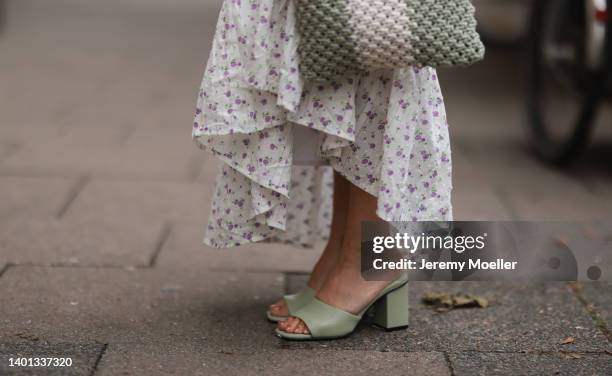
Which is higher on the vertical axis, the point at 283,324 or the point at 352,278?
the point at 352,278

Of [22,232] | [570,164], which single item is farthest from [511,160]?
[22,232]

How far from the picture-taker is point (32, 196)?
396 centimetres

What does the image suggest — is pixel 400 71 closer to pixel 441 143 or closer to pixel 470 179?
pixel 441 143

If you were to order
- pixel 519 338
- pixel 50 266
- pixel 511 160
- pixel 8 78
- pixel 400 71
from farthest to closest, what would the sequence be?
pixel 8 78
pixel 511 160
pixel 50 266
pixel 519 338
pixel 400 71

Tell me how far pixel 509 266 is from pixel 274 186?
2.52 ft

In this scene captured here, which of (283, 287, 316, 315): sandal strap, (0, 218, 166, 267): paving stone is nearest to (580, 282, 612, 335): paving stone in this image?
(283, 287, 316, 315): sandal strap

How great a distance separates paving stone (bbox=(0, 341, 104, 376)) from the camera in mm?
2400

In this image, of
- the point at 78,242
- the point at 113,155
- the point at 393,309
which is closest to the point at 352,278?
the point at 393,309

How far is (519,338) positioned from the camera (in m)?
2.76

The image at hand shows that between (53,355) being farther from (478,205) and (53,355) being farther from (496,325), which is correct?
(478,205)

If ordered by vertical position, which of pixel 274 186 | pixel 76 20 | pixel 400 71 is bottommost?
pixel 76 20

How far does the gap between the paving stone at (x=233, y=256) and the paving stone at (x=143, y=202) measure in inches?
8.8

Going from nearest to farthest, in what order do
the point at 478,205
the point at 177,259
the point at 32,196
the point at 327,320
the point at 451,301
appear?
the point at 327,320
the point at 451,301
the point at 177,259
the point at 32,196
the point at 478,205

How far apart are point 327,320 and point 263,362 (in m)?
0.22
